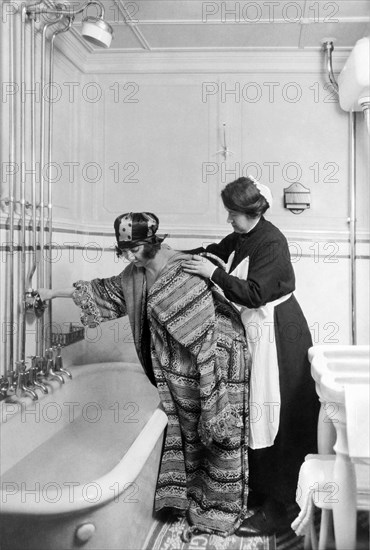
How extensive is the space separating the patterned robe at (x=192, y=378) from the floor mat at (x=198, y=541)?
0.04 m

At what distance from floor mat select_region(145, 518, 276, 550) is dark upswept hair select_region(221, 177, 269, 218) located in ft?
3.75

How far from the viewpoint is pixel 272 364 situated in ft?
6.61

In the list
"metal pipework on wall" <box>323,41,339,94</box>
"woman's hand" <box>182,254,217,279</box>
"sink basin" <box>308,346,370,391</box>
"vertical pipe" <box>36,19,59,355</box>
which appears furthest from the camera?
"metal pipework on wall" <box>323,41,339,94</box>

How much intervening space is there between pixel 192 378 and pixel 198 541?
1.76ft

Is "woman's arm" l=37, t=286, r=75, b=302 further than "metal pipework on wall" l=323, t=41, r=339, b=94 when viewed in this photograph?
No

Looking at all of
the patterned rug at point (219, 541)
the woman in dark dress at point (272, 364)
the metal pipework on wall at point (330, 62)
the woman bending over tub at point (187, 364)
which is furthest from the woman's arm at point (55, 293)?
the metal pipework on wall at point (330, 62)

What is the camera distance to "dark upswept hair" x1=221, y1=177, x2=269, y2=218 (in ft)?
6.52

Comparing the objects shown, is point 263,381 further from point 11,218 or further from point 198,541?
point 11,218

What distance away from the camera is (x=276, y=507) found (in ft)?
6.60

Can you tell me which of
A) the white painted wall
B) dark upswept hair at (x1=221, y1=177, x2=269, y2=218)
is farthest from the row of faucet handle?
dark upswept hair at (x1=221, y1=177, x2=269, y2=218)

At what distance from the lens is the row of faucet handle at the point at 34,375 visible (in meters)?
1.91

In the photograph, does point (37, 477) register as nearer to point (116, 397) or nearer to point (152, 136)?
point (116, 397)

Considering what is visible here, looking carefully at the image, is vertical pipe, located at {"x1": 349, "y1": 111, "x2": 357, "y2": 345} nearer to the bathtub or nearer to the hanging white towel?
the hanging white towel

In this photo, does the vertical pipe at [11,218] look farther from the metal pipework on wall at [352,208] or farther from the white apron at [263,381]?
the metal pipework on wall at [352,208]
